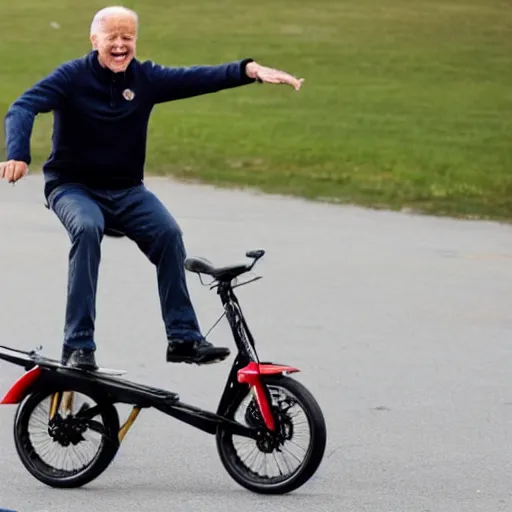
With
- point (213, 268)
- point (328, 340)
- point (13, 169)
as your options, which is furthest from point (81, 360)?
point (328, 340)

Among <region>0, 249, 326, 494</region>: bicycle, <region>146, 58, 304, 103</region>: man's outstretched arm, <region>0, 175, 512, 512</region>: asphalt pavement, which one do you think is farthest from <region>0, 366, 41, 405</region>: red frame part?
<region>146, 58, 304, 103</region>: man's outstretched arm

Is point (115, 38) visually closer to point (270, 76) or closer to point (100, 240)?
point (270, 76)

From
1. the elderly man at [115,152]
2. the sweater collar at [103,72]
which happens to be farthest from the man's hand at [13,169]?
the sweater collar at [103,72]

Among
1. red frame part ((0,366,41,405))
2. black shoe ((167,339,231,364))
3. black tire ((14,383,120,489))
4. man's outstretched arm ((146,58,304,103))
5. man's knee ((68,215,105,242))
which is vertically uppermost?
man's outstretched arm ((146,58,304,103))

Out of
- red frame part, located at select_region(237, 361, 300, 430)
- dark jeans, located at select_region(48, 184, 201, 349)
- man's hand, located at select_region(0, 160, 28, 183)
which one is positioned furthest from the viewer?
dark jeans, located at select_region(48, 184, 201, 349)

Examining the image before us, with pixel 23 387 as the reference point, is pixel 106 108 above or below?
above

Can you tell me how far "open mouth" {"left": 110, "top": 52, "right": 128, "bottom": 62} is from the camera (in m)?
6.79

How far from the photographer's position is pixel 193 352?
6863 millimetres

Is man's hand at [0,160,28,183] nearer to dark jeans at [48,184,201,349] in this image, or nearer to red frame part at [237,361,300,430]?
dark jeans at [48,184,201,349]

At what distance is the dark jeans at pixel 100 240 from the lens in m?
6.63

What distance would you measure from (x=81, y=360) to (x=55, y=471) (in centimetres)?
46

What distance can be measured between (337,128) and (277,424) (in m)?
17.4

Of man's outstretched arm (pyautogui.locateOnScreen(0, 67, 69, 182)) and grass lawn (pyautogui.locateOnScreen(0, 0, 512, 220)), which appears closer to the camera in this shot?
man's outstretched arm (pyautogui.locateOnScreen(0, 67, 69, 182))

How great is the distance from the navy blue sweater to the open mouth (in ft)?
0.23
